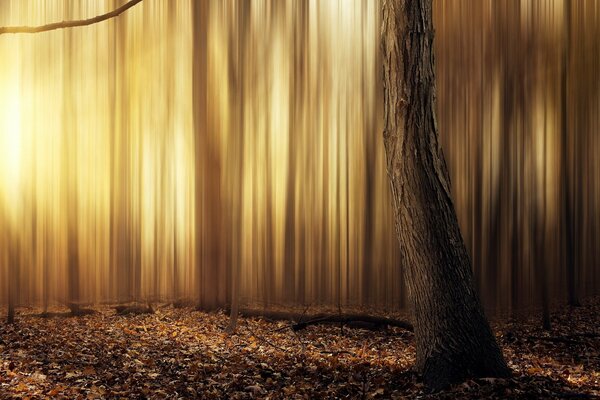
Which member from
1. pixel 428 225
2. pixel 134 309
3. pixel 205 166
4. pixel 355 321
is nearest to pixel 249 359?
pixel 355 321

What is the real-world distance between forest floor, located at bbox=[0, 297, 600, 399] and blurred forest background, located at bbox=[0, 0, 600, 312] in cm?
70

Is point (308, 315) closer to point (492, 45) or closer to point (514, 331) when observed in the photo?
point (514, 331)

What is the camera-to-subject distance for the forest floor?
4.91 metres

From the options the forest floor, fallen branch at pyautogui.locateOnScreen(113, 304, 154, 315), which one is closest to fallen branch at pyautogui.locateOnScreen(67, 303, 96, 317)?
the forest floor

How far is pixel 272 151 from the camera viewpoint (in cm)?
975

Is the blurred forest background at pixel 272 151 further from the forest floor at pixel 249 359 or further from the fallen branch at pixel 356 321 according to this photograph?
the fallen branch at pixel 356 321

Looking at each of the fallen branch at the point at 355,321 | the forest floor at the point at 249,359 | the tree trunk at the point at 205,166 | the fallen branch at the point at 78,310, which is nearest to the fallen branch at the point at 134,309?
the forest floor at the point at 249,359

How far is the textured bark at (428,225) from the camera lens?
4.71 metres

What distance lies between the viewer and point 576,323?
8.52 metres

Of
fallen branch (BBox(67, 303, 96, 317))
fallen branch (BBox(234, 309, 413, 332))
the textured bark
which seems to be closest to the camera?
the textured bark

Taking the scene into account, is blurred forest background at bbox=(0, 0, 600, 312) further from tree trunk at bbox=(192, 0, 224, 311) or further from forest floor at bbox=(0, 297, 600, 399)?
forest floor at bbox=(0, 297, 600, 399)

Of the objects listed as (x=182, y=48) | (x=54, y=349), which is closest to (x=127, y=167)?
(x=182, y=48)

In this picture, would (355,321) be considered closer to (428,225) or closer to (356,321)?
(356,321)

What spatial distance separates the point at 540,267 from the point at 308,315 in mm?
3469
